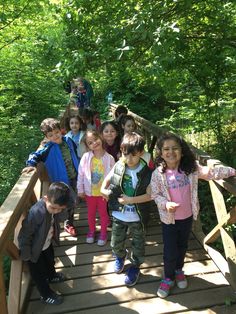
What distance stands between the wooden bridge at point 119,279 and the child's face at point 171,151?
0.41 m

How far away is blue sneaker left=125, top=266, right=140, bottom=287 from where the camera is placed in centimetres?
327

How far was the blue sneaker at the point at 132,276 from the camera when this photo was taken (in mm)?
3273

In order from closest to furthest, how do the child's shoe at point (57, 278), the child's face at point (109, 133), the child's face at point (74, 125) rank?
1. the child's shoe at point (57, 278)
2. the child's face at point (109, 133)
3. the child's face at point (74, 125)

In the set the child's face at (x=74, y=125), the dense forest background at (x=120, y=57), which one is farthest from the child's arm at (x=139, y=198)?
the child's face at (x=74, y=125)

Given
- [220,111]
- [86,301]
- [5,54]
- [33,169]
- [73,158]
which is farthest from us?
[5,54]

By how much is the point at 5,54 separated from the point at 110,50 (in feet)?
19.0

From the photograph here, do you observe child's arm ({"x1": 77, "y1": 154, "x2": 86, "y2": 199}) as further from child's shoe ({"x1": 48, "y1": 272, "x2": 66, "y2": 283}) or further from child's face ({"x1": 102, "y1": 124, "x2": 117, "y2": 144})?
child's shoe ({"x1": 48, "y1": 272, "x2": 66, "y2": 283})

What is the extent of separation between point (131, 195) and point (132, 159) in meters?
0.33

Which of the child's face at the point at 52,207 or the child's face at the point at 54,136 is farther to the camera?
the child's face at the point at 54,136

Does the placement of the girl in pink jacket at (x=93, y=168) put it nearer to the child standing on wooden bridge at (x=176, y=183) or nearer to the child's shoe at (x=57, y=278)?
the child's shoe at (x=57, y=278)

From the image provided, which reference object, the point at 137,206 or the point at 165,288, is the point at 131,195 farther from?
the point at 165,288

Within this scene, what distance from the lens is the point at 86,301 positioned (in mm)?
3076

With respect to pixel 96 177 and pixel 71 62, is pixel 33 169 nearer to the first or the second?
pixel 96 177

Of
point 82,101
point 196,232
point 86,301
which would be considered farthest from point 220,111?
point 86,301
